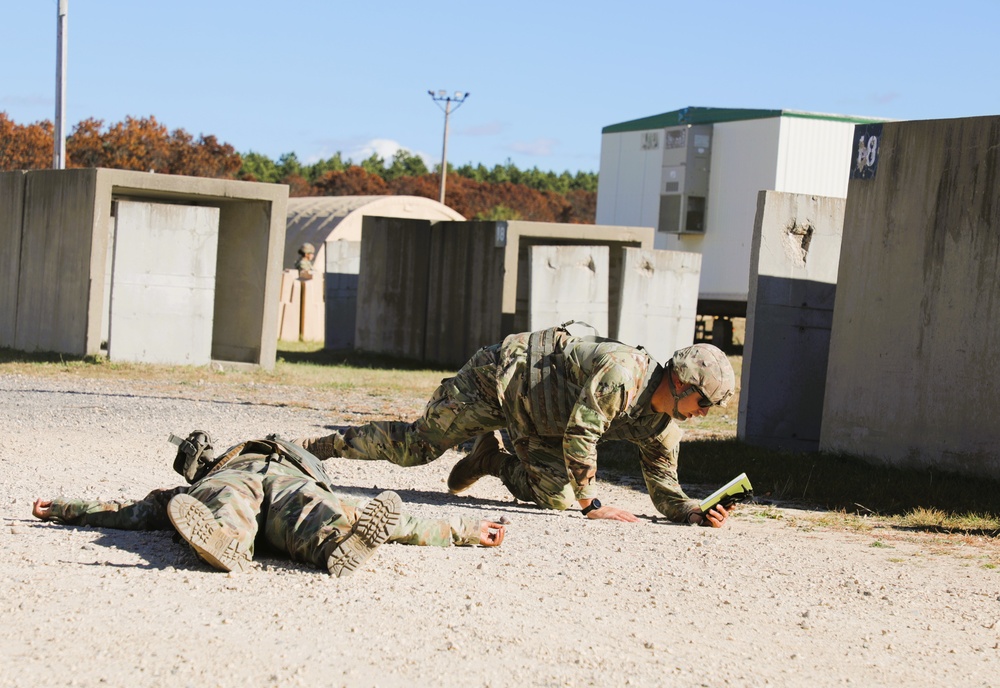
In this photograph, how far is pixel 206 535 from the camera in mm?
4504

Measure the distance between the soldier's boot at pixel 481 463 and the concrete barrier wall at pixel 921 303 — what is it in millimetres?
3555

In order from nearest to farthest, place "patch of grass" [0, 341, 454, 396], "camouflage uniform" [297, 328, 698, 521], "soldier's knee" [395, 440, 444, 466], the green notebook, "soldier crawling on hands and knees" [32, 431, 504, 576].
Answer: "soldier crawling on hands and knees" [32, 431, 504, 576] < "camouflage uniform" [297, 328, 698, 521] < the green notebook < "soldier's knee" [395, 440, 444, 466] < "patch of grass" [0, 341, 454, 396]

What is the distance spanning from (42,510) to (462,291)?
42.4 ft

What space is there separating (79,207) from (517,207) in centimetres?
3828

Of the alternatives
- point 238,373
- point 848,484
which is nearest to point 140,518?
point 848,484

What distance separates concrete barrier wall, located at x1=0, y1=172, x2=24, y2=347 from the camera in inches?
613

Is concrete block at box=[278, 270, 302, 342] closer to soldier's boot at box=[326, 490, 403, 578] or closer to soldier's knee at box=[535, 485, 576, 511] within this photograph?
soldier's knee at box=[535, 485, 576, 511]

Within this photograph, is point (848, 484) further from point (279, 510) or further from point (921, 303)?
point (279, 510)

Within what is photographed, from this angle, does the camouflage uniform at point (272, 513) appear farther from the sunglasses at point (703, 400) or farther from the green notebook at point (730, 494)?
the green notebook at point (730, 494)

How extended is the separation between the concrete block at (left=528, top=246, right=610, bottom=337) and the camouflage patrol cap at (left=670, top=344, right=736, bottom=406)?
956 cm

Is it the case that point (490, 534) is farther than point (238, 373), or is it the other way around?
point (238, 373)

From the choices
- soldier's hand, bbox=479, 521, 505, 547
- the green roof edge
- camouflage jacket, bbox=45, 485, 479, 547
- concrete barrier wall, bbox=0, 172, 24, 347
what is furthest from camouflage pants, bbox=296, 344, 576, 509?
the green roof edge

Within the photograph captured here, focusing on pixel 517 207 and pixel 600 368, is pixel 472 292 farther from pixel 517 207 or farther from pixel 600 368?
pixel 517 207

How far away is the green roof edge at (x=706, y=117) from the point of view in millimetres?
20156
